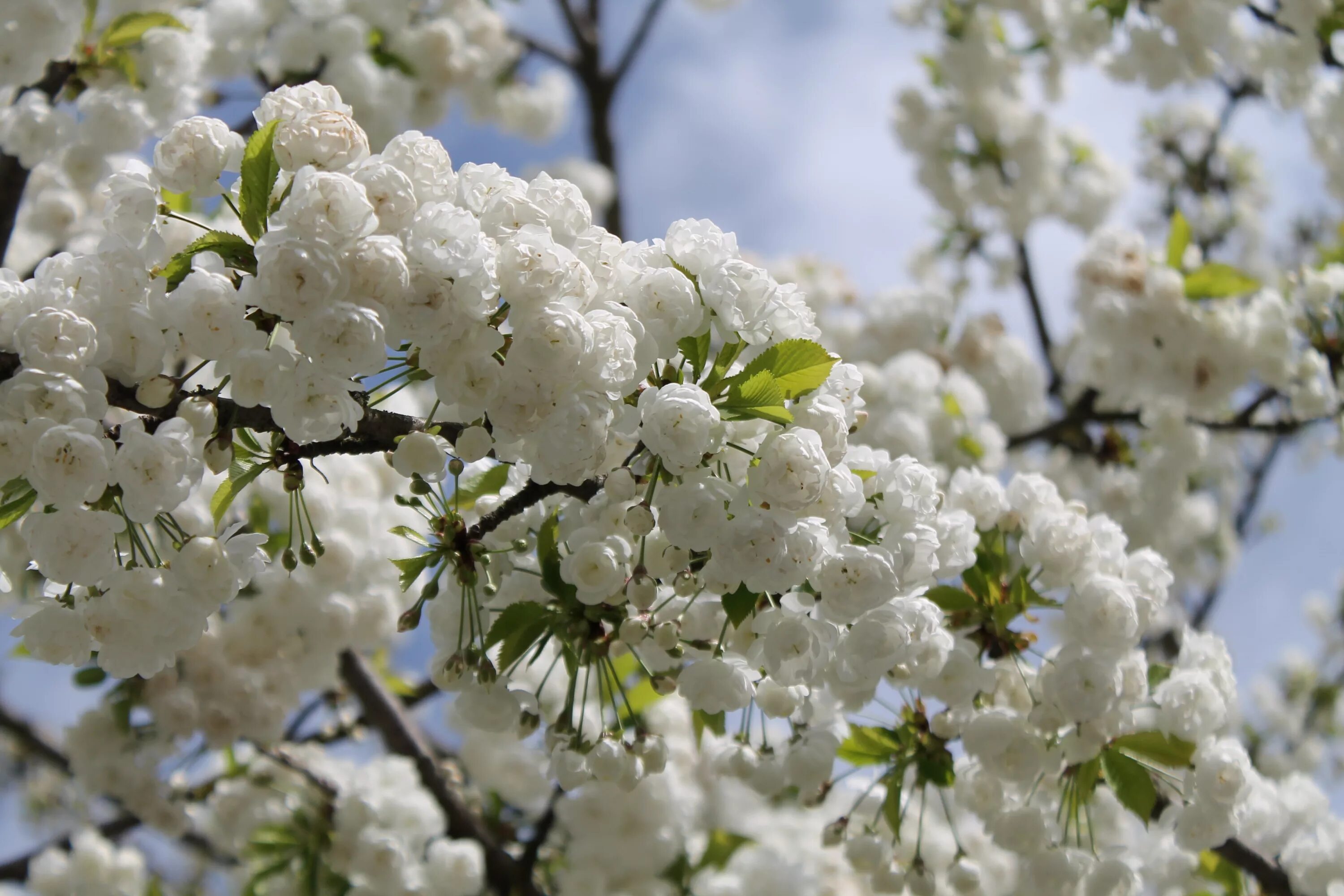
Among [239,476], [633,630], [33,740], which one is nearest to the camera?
[239,476]

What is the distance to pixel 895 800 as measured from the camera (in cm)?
227

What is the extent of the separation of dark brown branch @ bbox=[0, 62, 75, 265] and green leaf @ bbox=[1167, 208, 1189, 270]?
3452 millimetres

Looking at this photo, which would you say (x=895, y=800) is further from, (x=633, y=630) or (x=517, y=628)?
(x=517, y=628)

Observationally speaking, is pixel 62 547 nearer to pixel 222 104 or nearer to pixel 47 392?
pixel 47 392

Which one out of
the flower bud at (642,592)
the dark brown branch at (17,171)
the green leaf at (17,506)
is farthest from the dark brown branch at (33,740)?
the flower bud at (642,592)

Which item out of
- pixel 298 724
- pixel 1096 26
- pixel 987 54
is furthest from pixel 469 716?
pixel 987 54

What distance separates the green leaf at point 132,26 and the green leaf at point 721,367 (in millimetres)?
2004

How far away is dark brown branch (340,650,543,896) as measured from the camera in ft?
Answer: 11.1

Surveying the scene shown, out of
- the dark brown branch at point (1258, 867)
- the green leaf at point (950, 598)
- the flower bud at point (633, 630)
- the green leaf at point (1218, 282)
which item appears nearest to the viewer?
the flower bud at point (633, 630)

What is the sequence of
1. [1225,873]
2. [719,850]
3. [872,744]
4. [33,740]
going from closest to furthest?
[872,744]
[1225,873]
[719,850]
[33,740]

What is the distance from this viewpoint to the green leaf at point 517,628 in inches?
73.3

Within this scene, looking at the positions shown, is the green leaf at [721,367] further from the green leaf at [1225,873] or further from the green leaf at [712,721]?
the green leaf at [1225,873]

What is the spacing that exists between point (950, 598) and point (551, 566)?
33.9 inches

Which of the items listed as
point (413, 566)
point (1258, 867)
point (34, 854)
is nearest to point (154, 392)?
point (413, 566)
